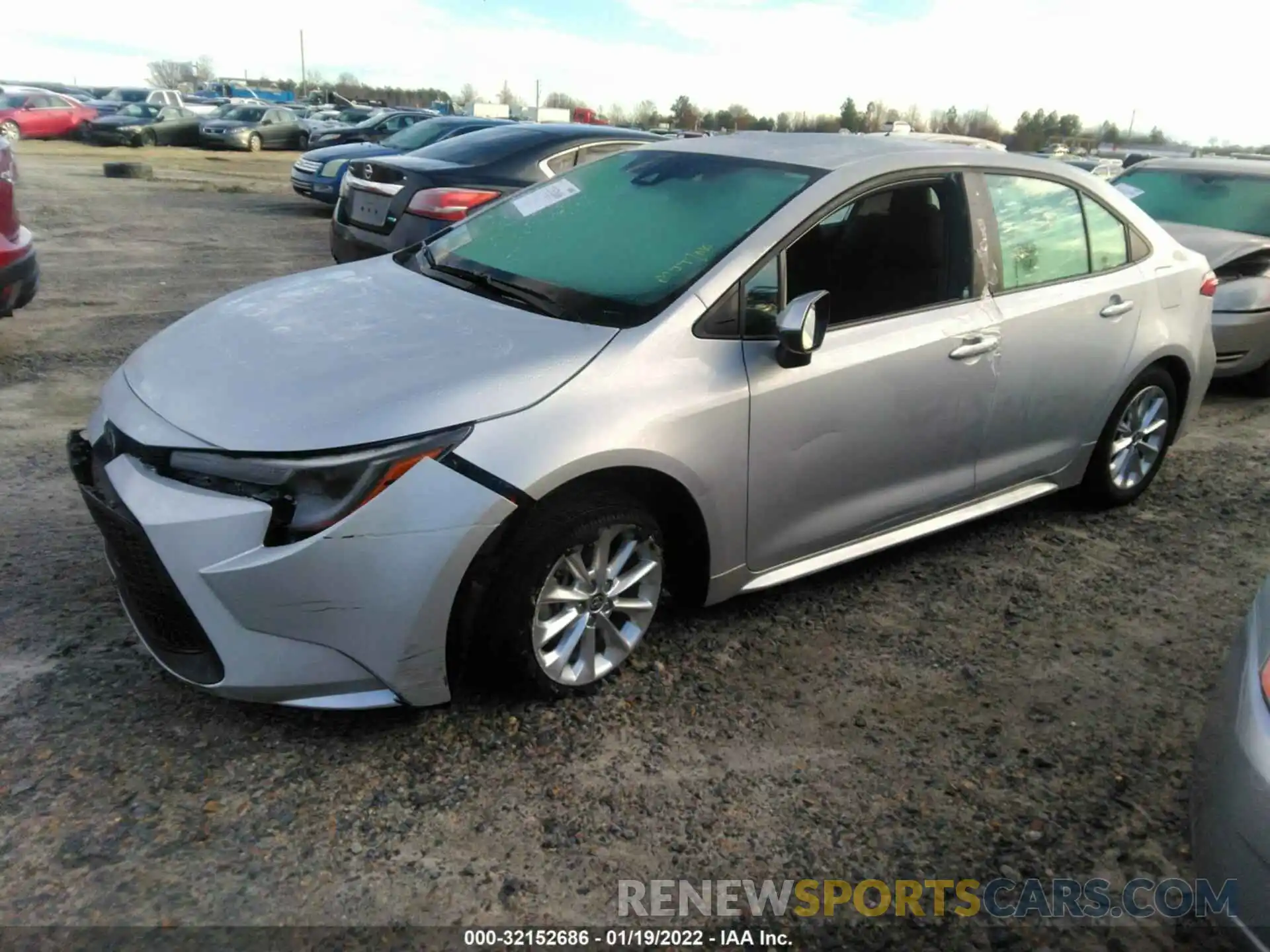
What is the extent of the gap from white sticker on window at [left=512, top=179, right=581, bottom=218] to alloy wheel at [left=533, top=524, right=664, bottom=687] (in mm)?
1548

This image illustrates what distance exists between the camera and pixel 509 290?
3.34 m

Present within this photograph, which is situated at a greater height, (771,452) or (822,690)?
(771,452)

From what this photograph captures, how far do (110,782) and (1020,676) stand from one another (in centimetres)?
274

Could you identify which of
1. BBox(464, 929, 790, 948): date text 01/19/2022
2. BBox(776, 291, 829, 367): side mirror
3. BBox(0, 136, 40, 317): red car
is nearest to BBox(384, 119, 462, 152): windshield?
BBox(0, 136, 40, 317): red car

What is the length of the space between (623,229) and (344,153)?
37.2 feet

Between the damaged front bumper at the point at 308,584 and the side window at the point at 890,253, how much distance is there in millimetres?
1412

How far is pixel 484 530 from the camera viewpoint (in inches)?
102

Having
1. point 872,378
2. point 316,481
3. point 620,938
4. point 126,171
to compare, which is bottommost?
point 620,938

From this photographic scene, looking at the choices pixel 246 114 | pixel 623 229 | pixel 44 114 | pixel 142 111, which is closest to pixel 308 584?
pixel 623 229

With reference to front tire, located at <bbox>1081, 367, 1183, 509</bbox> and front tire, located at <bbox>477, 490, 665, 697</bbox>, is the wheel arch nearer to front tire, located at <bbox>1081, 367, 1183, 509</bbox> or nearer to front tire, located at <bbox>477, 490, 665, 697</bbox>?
front tire, located at <bbox>477, 490, 665, 697</bbox>

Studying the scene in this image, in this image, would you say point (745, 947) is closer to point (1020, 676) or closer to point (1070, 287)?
point (1020, 676)

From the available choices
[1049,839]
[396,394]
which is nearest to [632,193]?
[396,394]

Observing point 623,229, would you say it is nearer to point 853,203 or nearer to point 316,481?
point 853,203

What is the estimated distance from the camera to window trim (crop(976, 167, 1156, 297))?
3840 millimetres
